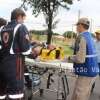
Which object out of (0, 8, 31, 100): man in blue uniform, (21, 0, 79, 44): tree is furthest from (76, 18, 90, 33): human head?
(21, 0, 79, 44): tree

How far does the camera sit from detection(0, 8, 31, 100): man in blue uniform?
8.00 metres

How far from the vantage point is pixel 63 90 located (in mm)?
11258

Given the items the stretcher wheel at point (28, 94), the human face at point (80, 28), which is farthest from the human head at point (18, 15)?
the stretcher wheel at point (28, 94)

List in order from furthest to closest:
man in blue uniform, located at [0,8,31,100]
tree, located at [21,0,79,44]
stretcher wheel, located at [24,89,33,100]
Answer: tree, located at [21,0,79,44], stretcher wheel, located at [24,89,33,100], man in blue uniform, located at [0,8,31,100]

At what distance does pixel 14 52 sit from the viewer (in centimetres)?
801

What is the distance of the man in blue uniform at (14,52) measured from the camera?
8.00m

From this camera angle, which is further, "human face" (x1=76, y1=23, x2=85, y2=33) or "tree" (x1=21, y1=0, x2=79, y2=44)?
"tree" (x1=21, y1=0, x2=79, y2=44)

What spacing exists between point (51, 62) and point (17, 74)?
6.51ft

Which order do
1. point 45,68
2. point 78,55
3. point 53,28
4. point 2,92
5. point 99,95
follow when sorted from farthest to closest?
point 53,28 < point 99,95 < point 45,68 < point 2,92 < point 78,55

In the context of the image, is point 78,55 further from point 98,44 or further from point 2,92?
point 98,44

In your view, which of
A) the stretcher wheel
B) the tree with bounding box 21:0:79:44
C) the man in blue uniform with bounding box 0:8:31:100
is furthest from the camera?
the tree with bounding box 21:0:79:44

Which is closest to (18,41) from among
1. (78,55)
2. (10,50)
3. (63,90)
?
(10,50)

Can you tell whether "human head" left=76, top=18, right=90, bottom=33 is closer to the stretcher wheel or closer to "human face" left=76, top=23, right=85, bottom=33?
"human face" left=76, top=23, right=85, bottom=33

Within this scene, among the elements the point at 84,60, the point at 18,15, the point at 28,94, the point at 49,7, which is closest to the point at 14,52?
the point at 18,15
